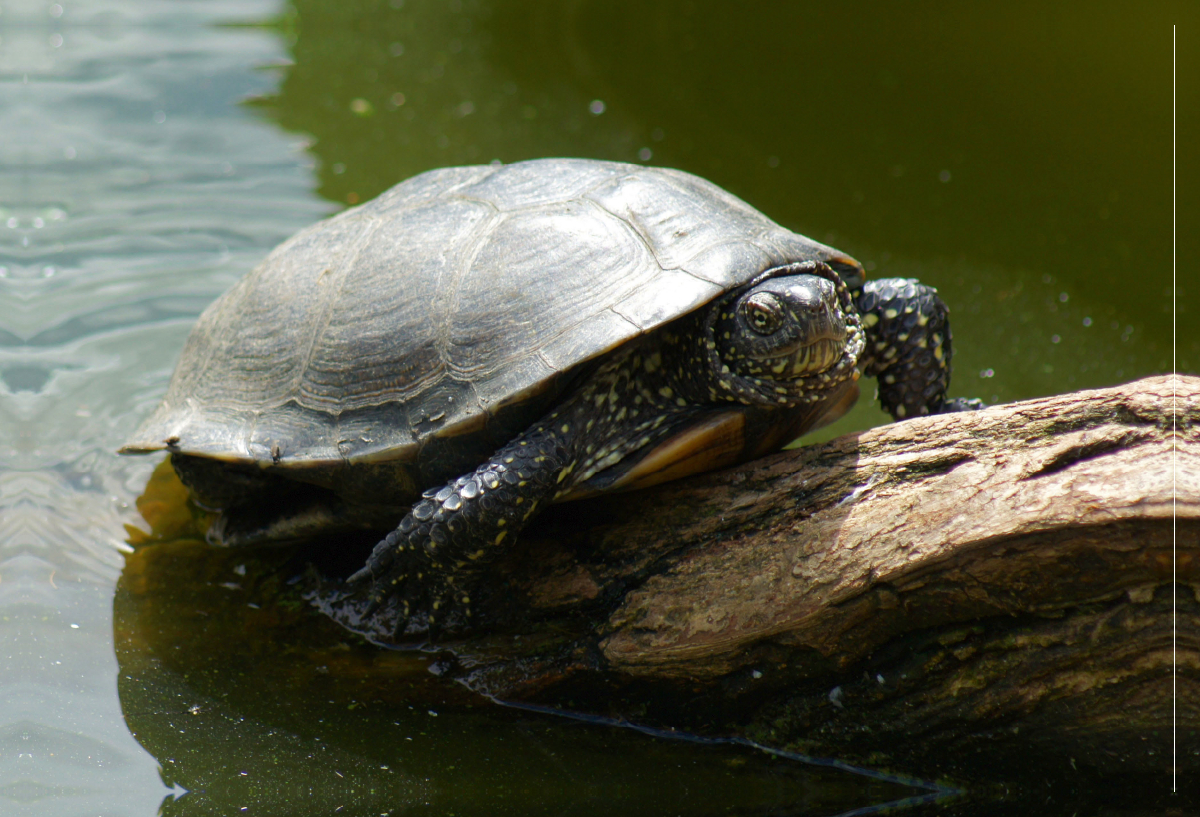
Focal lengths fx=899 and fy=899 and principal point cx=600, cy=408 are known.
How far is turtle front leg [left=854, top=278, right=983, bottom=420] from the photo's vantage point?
2900 mm

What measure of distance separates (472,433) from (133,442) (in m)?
1.39

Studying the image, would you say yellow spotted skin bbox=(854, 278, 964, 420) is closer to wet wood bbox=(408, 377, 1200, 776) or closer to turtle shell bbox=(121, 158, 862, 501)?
turtle shell bbox=(121, 158, 862, 501)

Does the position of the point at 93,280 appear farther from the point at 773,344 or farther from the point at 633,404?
the point at 773,344

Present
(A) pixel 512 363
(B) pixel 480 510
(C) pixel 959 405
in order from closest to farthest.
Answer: (B) pixel 480 510, (A) pixel 512 363, (C) pixel 959 405

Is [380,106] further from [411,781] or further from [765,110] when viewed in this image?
[411,781]

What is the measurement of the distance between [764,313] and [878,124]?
4239 millimetres

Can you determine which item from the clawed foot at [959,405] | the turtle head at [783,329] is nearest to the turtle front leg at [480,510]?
the turtle head at [783,329]

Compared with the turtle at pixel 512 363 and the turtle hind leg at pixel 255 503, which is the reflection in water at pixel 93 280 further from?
the turtle at pixel 512 363

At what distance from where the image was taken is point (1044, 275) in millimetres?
4645

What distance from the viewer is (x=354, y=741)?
8.13ft

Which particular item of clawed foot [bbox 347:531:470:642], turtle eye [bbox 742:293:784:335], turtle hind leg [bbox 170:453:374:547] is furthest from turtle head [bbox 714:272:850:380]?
turtle hind leg [bbox 170:453:374:547]

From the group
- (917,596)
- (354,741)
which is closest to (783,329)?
(917,596)

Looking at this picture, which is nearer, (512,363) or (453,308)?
(512,363)

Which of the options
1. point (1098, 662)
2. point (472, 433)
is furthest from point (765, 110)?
point (1098, 662)
